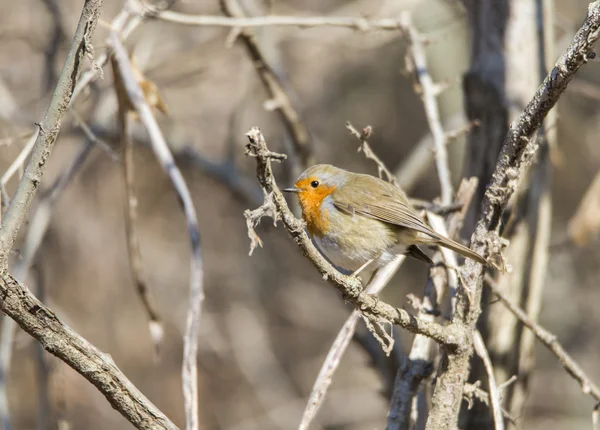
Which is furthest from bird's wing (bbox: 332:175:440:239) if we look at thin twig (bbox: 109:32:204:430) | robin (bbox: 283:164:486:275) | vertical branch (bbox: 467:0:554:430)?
thin twig (bbox: 109:32:204:430)

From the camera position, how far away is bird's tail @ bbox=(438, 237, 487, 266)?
6.85 ft

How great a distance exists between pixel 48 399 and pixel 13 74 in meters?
3.45

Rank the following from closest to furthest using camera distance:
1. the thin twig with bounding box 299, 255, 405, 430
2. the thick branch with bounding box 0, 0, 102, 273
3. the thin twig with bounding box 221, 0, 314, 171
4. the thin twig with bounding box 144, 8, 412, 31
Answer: the thick branch with bounding box 0, 0, 102, 273 < the thin twig with bounding box 299, 255, 405, 430 < the thin twig with bounding box 144, 8, 412, 31 < the thin twig with bounding box 221, 0, 314, 171

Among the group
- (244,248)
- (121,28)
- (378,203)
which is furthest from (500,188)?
(244,248)

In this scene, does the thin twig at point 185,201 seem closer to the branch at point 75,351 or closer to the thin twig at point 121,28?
the thin twig at point 121,28

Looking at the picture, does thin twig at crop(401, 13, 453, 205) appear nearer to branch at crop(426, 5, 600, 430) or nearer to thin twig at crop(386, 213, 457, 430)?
thin twig at crop(386, 213, 457, 430)

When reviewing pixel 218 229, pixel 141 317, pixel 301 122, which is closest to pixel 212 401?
pixel 141 317

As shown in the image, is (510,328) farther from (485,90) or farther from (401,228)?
(485,90)

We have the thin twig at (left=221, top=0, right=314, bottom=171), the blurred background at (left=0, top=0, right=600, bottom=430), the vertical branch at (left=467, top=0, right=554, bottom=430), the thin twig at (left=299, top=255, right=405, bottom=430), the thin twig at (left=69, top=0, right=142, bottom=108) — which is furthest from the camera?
the blurred background at (left=0, top=0, right=600, bottom=430)

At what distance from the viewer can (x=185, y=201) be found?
266cm

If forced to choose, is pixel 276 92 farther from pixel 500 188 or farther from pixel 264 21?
pixel 500 188

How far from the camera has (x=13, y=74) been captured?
19.8 feet

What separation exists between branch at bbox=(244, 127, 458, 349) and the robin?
884 millimetres

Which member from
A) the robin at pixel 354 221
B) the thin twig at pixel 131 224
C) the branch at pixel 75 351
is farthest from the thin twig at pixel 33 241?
the branch at pixel 75 351
